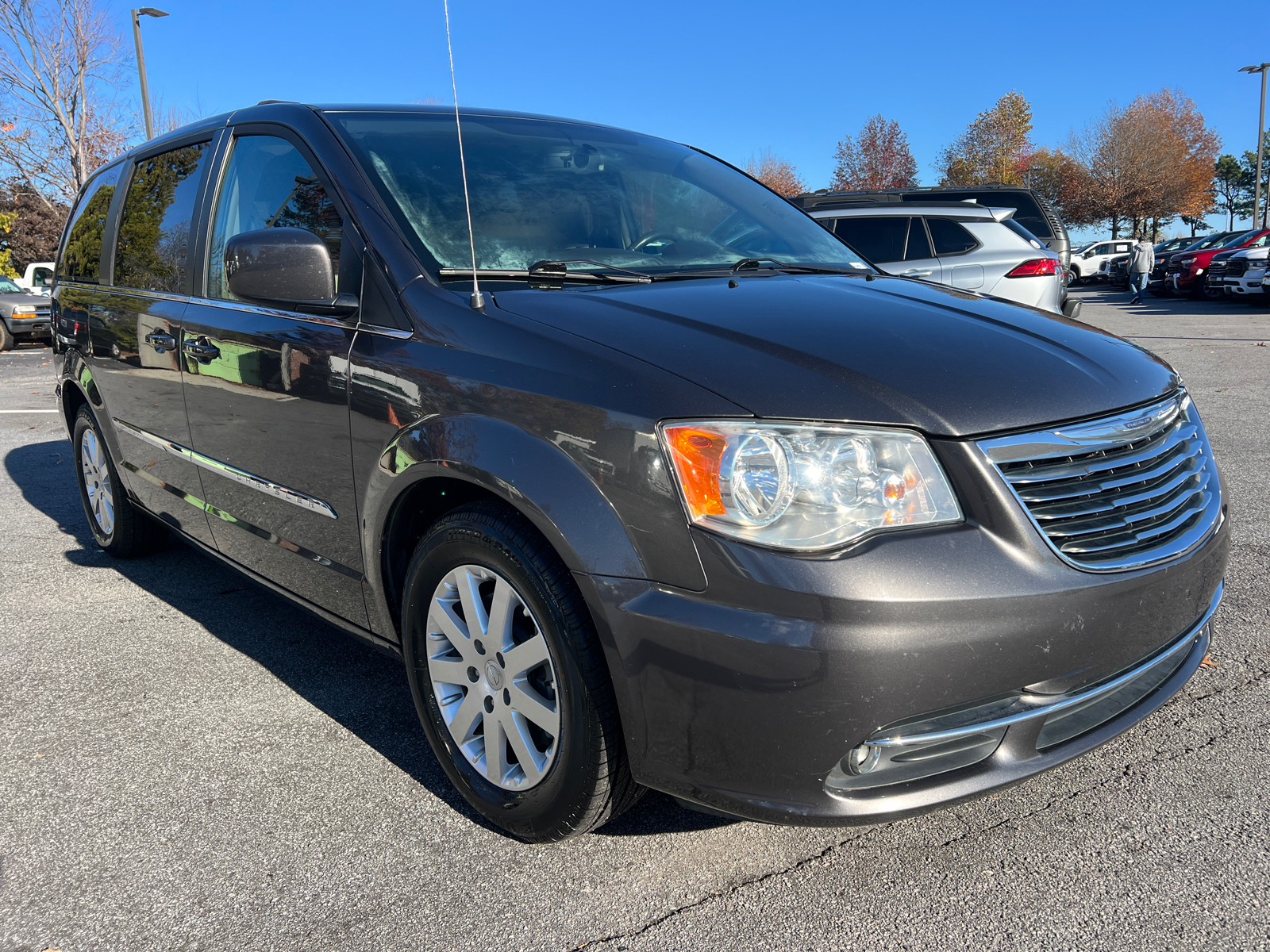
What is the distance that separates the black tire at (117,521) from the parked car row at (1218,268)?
2105 cm

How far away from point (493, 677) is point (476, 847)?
0.43 meters

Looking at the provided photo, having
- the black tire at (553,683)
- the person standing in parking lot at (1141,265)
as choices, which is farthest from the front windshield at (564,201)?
the person standing in parking lot at (1141,265)

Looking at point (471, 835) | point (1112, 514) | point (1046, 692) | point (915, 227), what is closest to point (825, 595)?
point (1046, 692)

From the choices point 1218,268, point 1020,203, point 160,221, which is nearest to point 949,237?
point 1020,203

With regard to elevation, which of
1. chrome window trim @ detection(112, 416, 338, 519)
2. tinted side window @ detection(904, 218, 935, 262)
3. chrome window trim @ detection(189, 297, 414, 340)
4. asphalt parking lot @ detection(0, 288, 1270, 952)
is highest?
tinted side window @ detection(904, 218, 935, 262)

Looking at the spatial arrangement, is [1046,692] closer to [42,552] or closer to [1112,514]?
[1112,514]

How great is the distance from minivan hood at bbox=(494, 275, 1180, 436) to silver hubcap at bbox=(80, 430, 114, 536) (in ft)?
9.99

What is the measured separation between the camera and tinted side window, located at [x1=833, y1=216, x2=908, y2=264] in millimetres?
8242

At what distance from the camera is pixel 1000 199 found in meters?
11.4

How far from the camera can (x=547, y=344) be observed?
211cm

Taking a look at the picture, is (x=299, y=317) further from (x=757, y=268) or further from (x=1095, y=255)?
(x=1095, y=255)

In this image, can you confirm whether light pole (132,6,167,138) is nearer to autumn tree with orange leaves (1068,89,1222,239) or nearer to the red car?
the red car

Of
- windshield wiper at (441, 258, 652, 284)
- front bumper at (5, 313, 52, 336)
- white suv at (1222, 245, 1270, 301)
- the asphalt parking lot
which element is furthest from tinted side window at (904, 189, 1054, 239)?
front bumper at (5, 313, 52, 336)

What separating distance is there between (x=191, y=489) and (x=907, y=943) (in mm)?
2784
